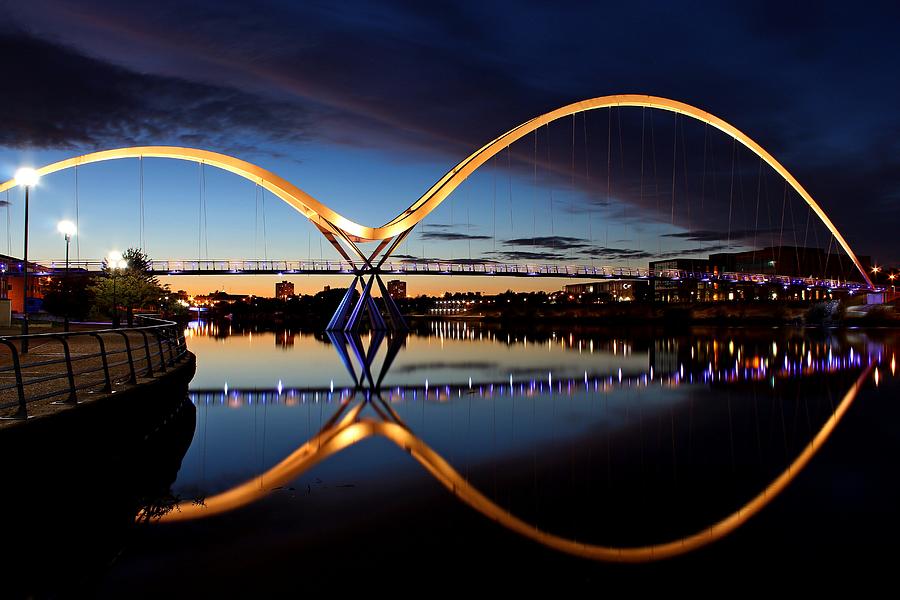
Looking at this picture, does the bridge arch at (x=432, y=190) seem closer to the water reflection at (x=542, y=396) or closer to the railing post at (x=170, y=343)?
the water reflection at (x=542, y=396)

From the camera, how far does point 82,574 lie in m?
4.48

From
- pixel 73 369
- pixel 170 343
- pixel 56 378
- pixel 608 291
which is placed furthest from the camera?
pixel 608 291

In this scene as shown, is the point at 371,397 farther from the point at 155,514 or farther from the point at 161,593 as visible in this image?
the point at 161,593

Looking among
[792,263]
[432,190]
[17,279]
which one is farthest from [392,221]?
[792,263]

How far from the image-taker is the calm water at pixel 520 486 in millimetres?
4660

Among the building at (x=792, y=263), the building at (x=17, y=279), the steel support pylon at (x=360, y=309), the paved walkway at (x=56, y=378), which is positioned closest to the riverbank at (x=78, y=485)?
the paved walkway at (x=56, y=378)

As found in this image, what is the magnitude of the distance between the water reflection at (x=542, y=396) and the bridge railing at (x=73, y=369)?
1.75 metres

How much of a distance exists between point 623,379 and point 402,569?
14.6 metres

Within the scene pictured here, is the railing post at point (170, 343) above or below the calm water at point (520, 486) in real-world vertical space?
above

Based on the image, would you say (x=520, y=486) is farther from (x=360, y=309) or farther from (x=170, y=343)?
(x=360, y=309)

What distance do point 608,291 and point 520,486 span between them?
14871cm

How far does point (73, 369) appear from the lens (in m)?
11.8

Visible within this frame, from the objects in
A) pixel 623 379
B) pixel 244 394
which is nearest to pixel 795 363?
pixel 623 379

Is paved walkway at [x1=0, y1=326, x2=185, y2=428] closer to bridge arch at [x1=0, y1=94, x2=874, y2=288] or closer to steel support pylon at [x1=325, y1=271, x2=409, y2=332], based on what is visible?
bridge arch at [x1=0, y1=94, x2=874, y2=288]
